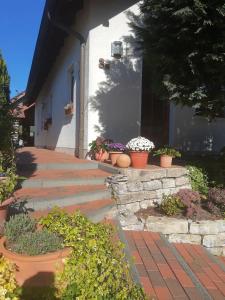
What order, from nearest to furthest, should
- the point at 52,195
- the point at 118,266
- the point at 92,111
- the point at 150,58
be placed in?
the point at 118,266, the point at 52,195, the point at 150,58, the point at 92,111

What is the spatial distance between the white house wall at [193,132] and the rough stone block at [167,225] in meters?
3.70

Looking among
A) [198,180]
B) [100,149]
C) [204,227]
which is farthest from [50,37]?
[204,227]

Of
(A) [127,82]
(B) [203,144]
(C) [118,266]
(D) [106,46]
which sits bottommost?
(C) [118,266]

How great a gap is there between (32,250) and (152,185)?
11.1ft

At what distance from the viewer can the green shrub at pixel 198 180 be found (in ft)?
21.1

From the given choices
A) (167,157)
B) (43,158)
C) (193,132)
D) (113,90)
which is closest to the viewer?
(167,157)

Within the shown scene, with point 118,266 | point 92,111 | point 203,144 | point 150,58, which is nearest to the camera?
point 118,266

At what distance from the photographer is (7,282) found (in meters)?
2.48

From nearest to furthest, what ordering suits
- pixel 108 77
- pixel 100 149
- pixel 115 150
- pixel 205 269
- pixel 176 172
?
pixel 205 269 < pixel 176 172 < pixel 115 150 < pixel 100 149 < pixel 108 77

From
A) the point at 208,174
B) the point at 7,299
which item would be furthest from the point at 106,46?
the point at 7,299

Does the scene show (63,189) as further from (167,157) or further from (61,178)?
(167,157)

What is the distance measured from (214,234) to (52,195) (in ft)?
8.53

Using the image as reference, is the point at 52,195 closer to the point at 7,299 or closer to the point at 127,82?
the point at 7,299

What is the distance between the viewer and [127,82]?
8141mm
